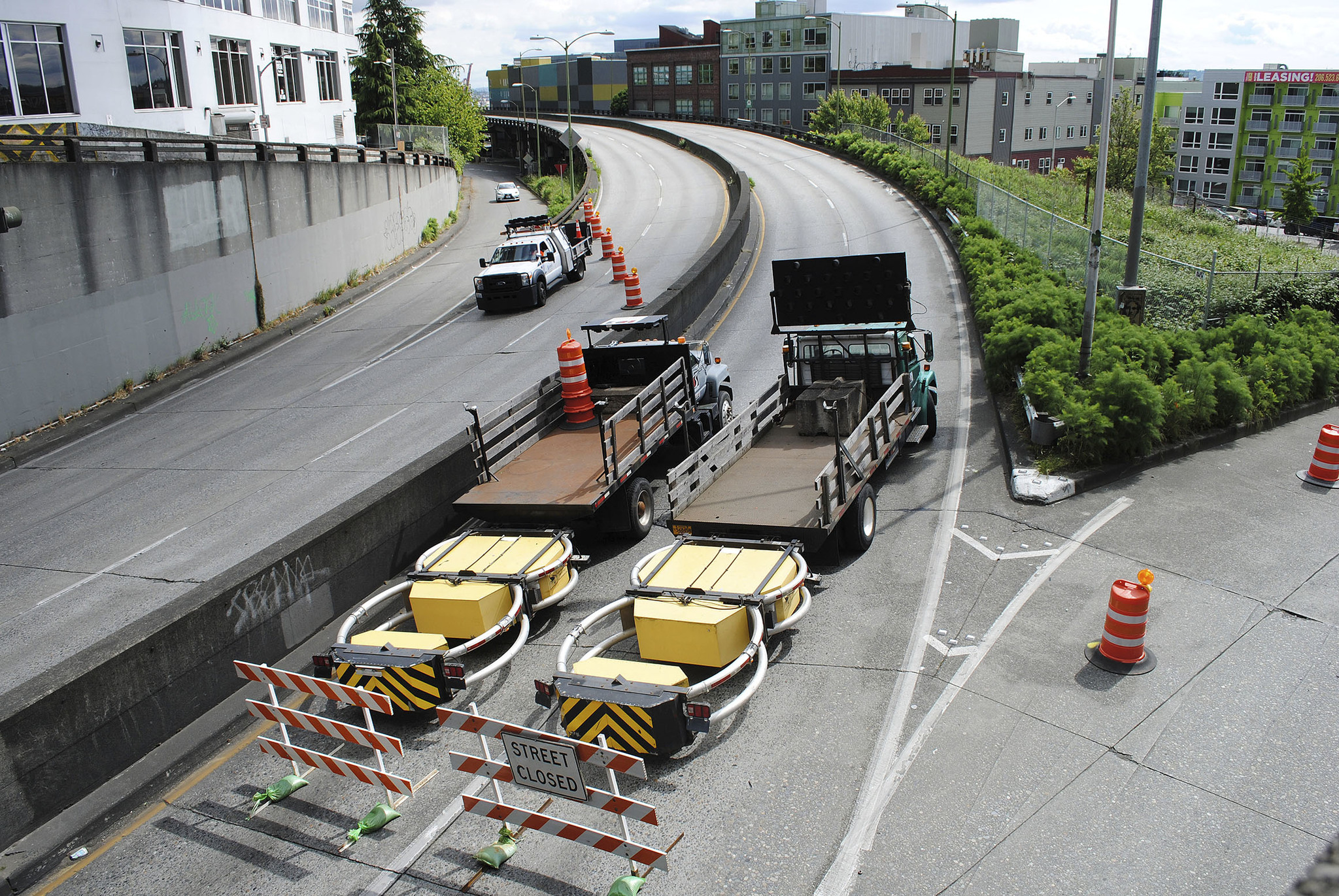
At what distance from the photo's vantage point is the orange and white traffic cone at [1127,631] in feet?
28.5

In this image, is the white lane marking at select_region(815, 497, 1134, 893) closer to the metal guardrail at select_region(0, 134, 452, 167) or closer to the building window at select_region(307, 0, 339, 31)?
the metal guardrail at select_region(0, 134, 452, 167)

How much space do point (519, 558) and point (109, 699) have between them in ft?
13.2

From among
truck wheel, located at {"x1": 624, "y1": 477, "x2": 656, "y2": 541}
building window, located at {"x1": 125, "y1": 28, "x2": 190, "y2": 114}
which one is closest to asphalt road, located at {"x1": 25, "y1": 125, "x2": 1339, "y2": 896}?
truck wheel, located at {"x1": 624, "y1": 477, "x2": 656, "y2": 541}

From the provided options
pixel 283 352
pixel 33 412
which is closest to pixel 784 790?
pixel 33 412

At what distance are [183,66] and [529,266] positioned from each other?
19097mm

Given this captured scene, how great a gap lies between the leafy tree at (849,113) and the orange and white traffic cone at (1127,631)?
67.8 meters

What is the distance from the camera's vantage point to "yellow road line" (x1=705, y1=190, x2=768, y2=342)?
25109mm

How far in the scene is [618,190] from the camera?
1997 inches

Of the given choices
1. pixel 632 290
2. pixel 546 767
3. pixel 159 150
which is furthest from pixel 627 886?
pixel 159 150

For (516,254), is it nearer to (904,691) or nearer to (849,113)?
(904,691)

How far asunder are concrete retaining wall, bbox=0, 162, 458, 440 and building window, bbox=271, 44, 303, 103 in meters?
15.9

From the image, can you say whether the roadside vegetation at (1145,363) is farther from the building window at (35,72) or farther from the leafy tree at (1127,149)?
the leafy tree at (1127,149)

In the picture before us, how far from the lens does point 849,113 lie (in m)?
75.5

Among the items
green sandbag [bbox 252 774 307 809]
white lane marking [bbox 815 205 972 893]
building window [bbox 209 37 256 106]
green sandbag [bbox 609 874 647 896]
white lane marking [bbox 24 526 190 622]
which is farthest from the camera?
building window [bbox 209 37 256 106]
